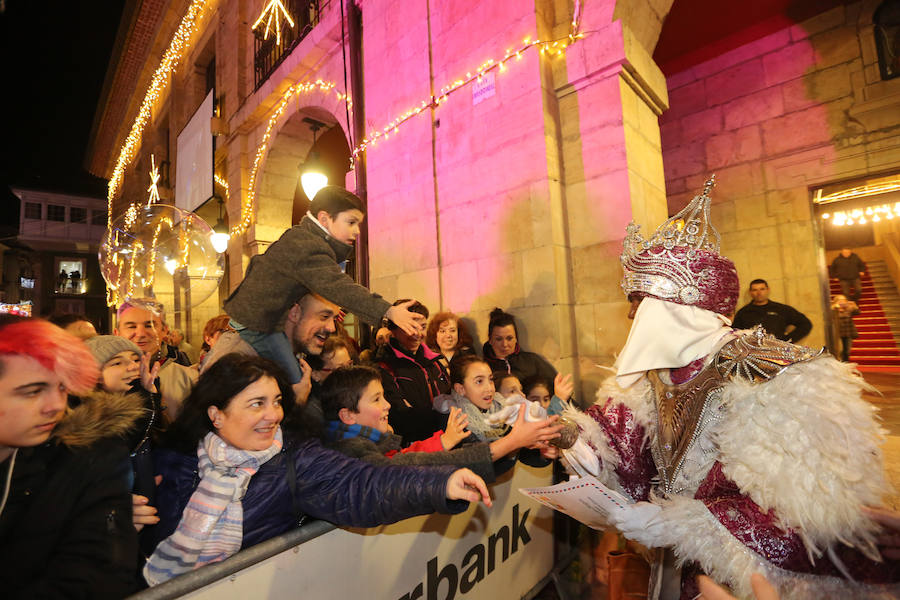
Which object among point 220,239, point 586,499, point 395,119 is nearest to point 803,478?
point 586,499

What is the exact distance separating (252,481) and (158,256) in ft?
11.2

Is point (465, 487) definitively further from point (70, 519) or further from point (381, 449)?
point (70, 519)

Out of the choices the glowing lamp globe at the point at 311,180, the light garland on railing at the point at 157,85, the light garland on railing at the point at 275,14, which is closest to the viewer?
the glowing lamp globe at the point at 311,180

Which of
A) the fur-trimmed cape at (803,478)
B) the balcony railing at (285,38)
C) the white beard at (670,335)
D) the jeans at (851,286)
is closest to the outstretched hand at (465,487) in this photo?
the fur-trimmed cape at (803,478)

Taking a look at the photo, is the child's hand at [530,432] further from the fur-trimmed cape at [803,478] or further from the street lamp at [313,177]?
the street lamp at [313,177]

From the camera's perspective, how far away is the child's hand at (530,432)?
1.74 m

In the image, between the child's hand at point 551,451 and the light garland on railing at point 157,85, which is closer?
the child's hand at point 551,451

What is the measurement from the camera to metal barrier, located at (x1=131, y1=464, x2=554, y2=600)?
1499mm

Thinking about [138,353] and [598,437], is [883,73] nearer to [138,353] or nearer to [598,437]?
[598,437]

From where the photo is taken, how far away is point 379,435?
2.24 metres

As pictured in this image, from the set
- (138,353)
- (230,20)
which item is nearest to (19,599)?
(138,353)

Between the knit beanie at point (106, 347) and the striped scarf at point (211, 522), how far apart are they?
3.58 feet

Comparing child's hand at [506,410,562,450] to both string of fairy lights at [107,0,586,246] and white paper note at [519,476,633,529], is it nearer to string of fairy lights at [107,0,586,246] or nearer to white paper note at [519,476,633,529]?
white paper note at [519,476,633,529]

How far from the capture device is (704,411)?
1643mm
